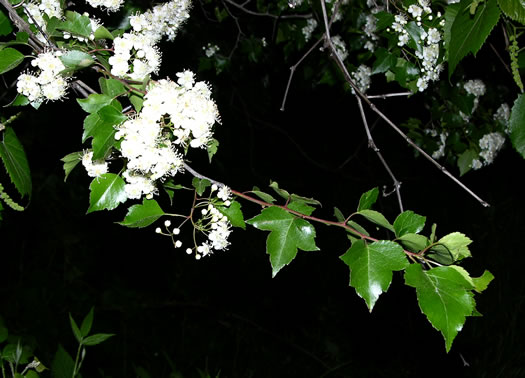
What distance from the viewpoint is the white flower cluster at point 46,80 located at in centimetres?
71

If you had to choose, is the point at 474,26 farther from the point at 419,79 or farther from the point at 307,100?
the point at 307,100

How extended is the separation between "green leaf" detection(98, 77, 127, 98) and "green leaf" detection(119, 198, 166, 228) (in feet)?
0.50

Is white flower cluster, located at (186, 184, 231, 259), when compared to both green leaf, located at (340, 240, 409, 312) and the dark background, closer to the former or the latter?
green leaf, located at (340, 240, 409, 312)

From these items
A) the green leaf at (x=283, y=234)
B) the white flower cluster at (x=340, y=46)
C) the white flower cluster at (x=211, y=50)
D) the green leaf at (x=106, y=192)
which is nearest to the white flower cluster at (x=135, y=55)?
the green leaf at (x=106, y=192)

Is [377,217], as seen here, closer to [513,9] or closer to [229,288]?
[513,9]

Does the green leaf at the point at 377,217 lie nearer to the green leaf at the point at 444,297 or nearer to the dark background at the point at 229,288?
the green leaf at the point at 444,297

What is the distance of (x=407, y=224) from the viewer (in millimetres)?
751

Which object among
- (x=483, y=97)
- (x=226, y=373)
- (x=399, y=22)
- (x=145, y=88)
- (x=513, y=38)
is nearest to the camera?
(x=145, y=88)

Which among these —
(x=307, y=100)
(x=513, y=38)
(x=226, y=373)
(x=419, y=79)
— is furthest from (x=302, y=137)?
(x=513, y=38)

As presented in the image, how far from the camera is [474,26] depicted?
76 centimetres

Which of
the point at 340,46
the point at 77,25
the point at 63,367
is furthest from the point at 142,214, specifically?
the point at 340,46

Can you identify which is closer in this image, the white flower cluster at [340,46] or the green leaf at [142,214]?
the green leaf at [142,214]

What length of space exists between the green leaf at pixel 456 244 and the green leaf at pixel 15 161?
59cm

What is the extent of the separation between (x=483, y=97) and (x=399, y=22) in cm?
87
